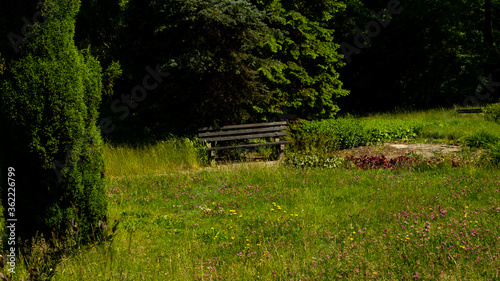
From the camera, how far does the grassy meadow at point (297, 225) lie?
3.87 metres

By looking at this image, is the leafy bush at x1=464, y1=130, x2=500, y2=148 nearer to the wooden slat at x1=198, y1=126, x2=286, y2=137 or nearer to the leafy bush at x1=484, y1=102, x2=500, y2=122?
the leafy bush at x1=484, y1=102, x2=500, y2=122

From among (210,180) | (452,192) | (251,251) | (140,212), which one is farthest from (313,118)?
(251,251)

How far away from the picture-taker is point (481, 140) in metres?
11.7

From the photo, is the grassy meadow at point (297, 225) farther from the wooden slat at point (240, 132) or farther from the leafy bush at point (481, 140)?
the leafy bush at point (481, 140)

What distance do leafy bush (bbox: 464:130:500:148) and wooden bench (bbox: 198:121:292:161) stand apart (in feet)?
17.4

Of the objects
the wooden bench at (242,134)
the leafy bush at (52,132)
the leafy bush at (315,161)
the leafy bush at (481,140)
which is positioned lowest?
the leafy bush at (481,140)

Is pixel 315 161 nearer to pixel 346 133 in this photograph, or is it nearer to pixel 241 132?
pixel 241 132

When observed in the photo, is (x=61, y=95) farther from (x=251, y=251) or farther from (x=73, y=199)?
(x=251, y=251)

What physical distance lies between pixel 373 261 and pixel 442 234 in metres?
1.09

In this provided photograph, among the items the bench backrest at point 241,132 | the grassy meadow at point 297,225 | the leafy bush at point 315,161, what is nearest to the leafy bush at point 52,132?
the grassy meadow at point 297,225

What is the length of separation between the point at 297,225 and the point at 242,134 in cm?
675

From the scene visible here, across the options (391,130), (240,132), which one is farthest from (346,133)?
(240,132)

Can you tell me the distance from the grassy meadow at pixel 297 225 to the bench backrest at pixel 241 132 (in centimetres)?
196

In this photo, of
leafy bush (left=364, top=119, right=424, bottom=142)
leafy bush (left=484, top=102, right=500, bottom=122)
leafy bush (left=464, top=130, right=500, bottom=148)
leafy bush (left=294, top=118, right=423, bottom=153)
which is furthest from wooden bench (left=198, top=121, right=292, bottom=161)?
leafy bush (left=484, top=102, right=500, bottom=122)
